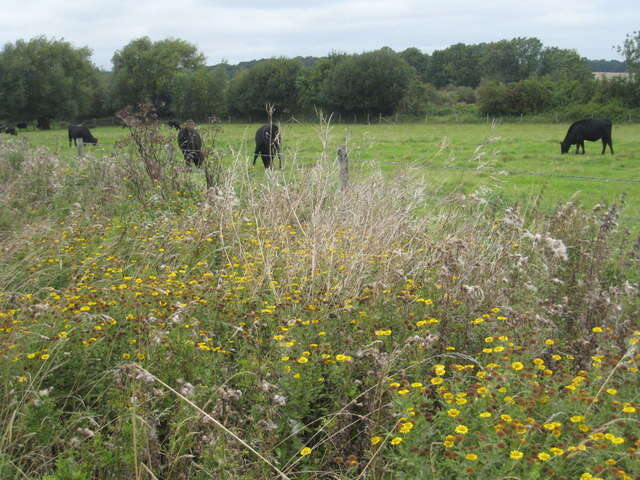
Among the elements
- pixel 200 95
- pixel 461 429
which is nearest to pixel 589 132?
pixel 461 429

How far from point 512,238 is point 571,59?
287ft

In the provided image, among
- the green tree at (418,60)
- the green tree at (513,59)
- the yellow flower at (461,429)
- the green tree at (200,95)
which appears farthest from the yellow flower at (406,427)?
the green tree at (418,60)

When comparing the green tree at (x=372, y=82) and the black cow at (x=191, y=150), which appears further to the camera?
the green tree at (x=372, y=82)

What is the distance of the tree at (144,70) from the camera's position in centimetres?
7625

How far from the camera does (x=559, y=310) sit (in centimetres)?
393

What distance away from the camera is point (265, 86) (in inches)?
2479

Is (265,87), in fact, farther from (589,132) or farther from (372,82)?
(589,132)

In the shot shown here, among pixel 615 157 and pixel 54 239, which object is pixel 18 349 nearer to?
pixel 54 239

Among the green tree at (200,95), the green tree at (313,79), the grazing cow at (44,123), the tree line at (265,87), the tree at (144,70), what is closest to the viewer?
the tree line at (265,87)

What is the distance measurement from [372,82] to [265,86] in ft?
45.7

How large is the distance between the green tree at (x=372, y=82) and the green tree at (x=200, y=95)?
14.8m

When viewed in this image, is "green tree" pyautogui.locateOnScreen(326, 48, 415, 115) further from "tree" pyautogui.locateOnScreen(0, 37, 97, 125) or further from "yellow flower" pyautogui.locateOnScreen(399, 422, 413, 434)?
"yellow flower" pyautogui.locateOnScreen(399, 422, 413, 434)

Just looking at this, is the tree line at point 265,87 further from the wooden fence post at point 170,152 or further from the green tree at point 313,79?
the wooden fence post at point 170,152

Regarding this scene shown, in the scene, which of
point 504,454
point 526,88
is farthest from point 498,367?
point 526,88
